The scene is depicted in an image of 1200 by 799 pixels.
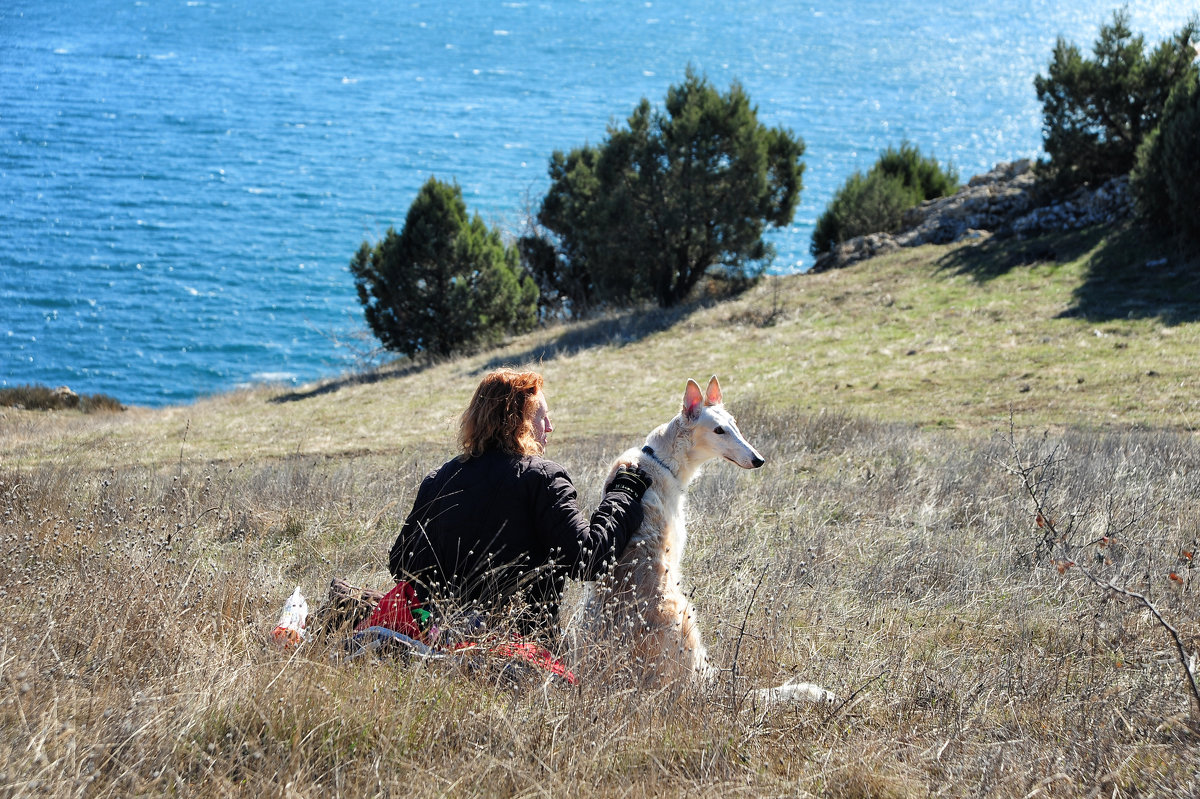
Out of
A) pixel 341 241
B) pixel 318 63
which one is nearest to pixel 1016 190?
pixel 341 241

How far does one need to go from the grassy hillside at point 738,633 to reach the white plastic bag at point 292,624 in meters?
0.12

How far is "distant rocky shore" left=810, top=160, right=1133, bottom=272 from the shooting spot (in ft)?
76.5

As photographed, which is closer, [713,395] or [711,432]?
[711,432]

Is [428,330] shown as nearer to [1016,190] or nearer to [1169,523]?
[1016,190]

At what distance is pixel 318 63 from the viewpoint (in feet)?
316

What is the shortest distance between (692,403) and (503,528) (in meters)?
1.15

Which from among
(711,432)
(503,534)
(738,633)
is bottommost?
(738,633)

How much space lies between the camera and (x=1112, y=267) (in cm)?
2039

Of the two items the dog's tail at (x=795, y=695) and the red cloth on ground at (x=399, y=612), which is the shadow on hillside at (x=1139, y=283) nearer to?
the dog's tail at (x=795, y=695)

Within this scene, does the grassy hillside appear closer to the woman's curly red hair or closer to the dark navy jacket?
the dark navy jacket

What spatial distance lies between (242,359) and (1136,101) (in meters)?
36.2

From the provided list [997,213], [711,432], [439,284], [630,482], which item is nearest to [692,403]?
[711,432]

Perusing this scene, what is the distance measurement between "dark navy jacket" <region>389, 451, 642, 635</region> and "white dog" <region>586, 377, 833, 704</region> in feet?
0.52

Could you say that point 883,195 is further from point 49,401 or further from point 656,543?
point 656,543
